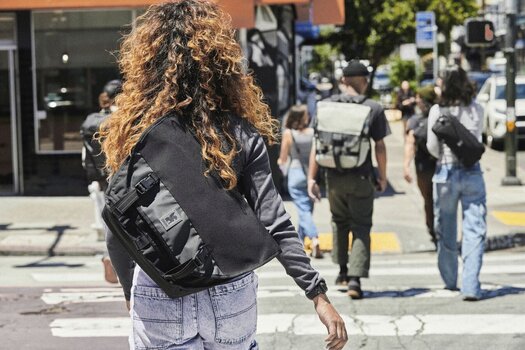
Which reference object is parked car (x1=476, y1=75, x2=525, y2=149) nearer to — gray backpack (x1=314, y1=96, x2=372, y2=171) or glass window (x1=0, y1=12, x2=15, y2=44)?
glass window (x1=0, y1=12, x2=15, y2=44)

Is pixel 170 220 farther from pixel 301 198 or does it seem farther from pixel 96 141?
pixel 301 198

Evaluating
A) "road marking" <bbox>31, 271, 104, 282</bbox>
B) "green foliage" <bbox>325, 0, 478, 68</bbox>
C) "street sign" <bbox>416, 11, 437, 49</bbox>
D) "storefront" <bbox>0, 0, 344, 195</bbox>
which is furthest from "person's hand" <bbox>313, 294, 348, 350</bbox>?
"green foliage" <bbox>325, 0, 478, 68</bbox>

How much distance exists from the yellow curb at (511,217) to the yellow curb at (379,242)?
163 cm

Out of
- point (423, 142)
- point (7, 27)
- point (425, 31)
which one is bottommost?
point (423, 142)

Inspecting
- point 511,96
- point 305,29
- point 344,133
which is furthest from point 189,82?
point 305,29

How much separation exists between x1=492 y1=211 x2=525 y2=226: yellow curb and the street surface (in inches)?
0.5

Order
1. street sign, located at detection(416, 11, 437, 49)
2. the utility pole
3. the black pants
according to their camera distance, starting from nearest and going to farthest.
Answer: the black pants
the utility pole
street sign, located at detection(416, 11, 437, 49)

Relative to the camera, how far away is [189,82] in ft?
11.0

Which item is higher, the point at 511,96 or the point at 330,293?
the point at 511,96

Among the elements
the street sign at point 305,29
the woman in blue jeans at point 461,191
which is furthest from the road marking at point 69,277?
the street sign at point 305,29

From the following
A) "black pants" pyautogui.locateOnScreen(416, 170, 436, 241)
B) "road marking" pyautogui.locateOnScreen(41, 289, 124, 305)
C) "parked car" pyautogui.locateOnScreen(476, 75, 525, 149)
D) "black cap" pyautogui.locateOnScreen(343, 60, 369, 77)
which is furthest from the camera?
"parked car" pyautogui.locateOnScreen(476, 75, 525, 149)

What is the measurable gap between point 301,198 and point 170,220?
777cm

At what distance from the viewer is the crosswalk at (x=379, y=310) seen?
7.18 meters

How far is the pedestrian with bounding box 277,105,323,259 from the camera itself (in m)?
10.7
